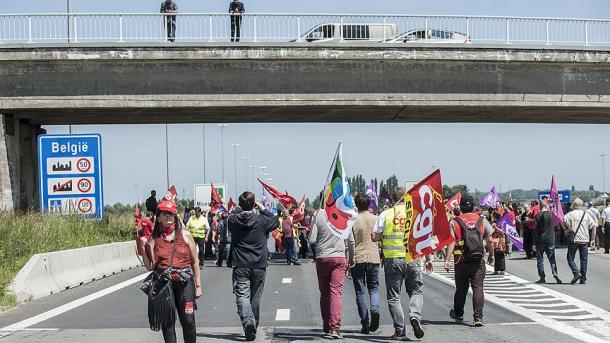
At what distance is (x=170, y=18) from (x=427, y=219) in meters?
20.6

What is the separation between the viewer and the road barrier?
56.5ft

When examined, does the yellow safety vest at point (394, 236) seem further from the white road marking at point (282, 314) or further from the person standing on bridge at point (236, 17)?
the person standing on bridge at point (236, 17)

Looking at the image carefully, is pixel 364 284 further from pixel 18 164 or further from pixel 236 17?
pixel 18 164

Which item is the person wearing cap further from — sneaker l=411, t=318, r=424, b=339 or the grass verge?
the grass verge

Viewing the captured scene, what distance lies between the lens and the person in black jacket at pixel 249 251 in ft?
39.5

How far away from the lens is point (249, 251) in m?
12.1

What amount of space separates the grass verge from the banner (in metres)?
6.19

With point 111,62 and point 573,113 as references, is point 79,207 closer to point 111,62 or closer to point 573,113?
point 111,62

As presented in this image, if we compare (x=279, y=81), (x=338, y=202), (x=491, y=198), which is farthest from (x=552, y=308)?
(x=491, y=198)

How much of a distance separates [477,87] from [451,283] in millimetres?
11993

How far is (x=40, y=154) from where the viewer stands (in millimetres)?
24219

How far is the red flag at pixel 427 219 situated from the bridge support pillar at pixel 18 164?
18481 mm

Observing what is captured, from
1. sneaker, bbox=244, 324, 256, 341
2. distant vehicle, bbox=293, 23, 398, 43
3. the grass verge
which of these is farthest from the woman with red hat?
distant vehicle, bbox=293, 23, 398, 43

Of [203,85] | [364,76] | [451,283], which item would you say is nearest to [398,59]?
[364,76]
